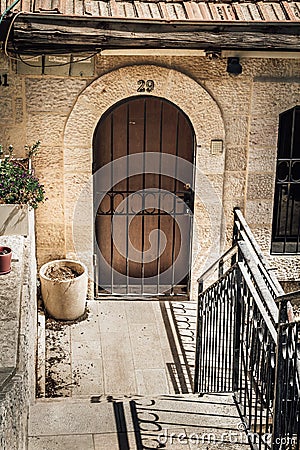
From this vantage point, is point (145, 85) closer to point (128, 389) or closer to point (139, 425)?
point (128, 389)

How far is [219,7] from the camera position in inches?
285

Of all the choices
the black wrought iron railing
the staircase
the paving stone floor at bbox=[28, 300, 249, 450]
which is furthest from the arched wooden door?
the staircase

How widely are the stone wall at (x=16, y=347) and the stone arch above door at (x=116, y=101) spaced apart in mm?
1065

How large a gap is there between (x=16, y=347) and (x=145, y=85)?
3759mm

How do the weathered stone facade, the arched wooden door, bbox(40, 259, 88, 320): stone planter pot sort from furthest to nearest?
1. the arched wooden door
2. bbox(40, 259, 88, 320): stone planter pot
3. the weathered stone facade

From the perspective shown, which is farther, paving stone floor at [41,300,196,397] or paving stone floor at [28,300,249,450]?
paving stone floor at [41,300,196,397]

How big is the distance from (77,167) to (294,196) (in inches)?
101

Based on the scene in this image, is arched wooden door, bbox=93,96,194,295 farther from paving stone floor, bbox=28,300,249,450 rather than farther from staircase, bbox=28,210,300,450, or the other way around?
staircase, bbox=28,210,300,450

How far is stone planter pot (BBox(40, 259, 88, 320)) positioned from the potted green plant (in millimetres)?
994

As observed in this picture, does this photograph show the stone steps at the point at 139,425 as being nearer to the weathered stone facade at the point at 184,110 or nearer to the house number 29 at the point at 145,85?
the weathered stone facade at the point at 184,110

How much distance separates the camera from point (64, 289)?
7.91m

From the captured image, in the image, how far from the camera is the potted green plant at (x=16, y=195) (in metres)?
6.99

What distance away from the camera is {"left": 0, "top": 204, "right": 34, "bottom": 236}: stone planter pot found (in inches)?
274

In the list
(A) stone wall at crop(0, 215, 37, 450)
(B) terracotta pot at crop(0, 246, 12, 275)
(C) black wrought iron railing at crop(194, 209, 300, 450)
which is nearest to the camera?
(A) stone wall at crop(0, 215, 37, 450)
